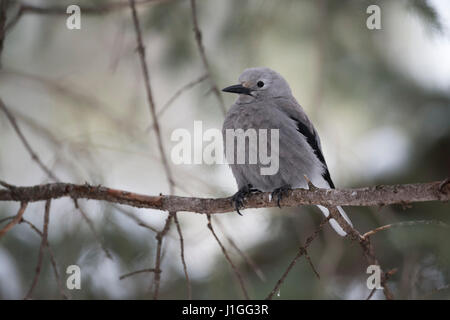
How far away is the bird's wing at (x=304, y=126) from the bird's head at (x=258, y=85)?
0.14 meters

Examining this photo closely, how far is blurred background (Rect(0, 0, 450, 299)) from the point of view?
4047mm

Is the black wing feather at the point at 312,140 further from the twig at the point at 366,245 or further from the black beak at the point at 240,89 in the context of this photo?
the twig at the point at 366,245

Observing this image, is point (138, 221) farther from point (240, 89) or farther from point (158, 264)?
point (240, 89)

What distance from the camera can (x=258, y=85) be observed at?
424cm

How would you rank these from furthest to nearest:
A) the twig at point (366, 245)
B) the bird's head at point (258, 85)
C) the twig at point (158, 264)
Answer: the bird's head at point (258, 85) → the twig at point (158, 264) → the twig at point (366, 245)

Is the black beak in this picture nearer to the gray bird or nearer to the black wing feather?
the gray bird

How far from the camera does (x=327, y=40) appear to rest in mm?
4742

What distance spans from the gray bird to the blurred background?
26 centimetres

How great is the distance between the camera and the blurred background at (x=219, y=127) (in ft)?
13.3

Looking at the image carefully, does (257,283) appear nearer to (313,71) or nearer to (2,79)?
(313,71)

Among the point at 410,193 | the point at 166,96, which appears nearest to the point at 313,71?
the point at 166,96

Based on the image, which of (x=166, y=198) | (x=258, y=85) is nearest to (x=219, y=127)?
(x=258, y=85)

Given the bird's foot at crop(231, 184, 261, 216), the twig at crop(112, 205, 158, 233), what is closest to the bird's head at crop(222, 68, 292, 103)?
the bird's foot at crop(231, 184, 261, 216)

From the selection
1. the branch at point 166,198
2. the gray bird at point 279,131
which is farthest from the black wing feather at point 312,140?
the branch at point 166,198
